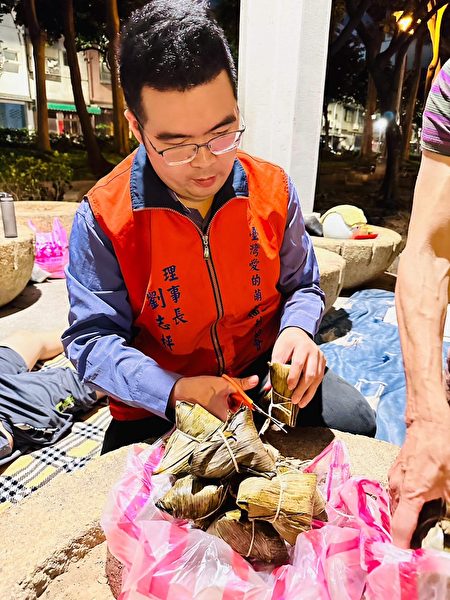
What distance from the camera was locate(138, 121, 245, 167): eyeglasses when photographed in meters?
1.16

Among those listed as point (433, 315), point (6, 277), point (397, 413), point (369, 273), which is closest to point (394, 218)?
point (369, 273)

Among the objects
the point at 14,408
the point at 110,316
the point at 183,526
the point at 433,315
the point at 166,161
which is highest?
the point at 166,161

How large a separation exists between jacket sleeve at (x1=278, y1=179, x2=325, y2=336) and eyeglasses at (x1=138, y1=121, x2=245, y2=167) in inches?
15.0

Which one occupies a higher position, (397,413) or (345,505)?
(345,505)

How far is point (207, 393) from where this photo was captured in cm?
116

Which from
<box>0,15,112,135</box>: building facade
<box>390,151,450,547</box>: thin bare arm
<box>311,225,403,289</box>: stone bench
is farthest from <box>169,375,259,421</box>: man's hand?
<box>0,15,112,135</box>: building facade

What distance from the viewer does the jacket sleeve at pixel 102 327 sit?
121 centimetres

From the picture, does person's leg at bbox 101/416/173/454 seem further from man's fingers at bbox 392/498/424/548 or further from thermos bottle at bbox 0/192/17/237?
thermos bottle at bbox 0/192/17/237

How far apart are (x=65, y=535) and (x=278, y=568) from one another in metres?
0.46

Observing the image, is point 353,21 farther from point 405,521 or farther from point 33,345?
point 405,521

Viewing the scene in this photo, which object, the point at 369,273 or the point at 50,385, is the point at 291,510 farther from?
the point at 369,273

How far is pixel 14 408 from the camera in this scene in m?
2.37

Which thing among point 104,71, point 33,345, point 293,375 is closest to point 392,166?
point 104,71

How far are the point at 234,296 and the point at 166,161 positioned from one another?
0.44m
